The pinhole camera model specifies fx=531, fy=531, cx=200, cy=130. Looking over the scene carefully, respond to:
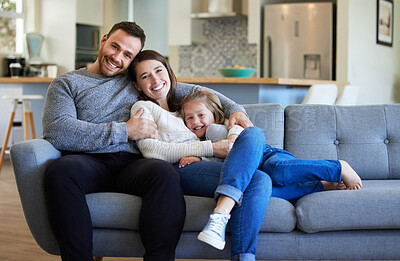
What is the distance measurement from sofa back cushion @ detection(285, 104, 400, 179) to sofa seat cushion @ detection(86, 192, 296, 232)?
648 millimetres

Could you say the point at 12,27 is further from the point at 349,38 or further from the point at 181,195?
the point at 181,195

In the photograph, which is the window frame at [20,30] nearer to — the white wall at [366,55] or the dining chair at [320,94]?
the white wall at [366,55]

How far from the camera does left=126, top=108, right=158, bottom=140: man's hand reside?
2219 millimetres

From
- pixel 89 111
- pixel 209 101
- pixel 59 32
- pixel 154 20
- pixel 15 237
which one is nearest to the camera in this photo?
pixel 89 111

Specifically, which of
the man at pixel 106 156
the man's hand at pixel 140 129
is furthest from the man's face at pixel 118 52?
the man's hand at pixel 140 129

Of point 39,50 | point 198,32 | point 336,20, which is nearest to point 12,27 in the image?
point 39,50

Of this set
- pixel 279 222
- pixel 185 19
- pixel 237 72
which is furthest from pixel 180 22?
pixel 279 222

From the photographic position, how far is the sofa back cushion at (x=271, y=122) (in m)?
2.59

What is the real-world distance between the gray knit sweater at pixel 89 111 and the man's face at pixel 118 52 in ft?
0.21

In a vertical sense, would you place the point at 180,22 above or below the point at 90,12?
below

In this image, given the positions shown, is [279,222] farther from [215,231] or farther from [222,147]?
[222,147]

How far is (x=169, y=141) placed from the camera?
230 centimetres

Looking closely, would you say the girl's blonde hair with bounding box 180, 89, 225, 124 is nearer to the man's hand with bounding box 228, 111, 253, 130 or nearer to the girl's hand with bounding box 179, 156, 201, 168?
the man's hand with bounding box 228, 111, 253, 130

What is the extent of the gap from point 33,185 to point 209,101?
0.86 meters
